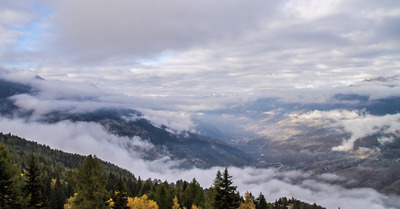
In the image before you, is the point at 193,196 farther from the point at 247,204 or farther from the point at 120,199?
the point at 120,199

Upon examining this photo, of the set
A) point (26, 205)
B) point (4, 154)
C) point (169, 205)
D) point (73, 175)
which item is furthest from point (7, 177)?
point (169, 205)

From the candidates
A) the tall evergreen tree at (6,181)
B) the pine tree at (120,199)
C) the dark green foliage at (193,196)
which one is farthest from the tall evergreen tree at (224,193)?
the dark green foliage at (193,196)

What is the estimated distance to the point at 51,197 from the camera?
78875 millimetres

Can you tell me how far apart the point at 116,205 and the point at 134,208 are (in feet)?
14.6

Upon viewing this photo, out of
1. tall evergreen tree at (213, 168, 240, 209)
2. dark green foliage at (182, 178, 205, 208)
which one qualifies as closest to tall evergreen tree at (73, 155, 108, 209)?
tall evergreen tree at (213, 168, 240, 209)

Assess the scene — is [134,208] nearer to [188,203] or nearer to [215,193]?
→ [215,193]

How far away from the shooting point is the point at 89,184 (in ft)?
132

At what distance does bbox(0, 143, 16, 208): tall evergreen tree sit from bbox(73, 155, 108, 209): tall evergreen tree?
26.6ft

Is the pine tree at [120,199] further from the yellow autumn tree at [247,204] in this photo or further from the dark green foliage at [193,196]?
the dark green foliage at [193,196]

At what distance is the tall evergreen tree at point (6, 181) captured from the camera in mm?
32594

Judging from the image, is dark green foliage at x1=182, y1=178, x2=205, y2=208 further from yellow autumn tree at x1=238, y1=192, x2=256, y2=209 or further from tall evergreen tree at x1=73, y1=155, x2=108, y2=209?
tall evergreen tree at x1=73, y1=155, x2=108, y2=209

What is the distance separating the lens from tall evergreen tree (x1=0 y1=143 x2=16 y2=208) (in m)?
32.6

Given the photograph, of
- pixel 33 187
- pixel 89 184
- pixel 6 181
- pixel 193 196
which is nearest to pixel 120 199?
pixel 89 184

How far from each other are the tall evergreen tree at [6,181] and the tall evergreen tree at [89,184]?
26.6 ft
